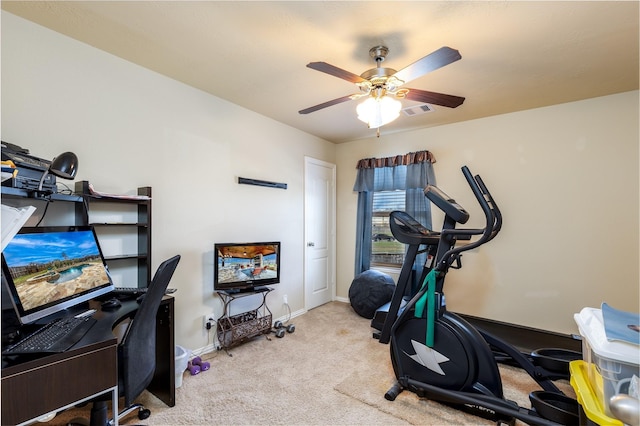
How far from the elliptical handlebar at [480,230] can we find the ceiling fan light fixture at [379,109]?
655 mm

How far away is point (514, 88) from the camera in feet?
9.03

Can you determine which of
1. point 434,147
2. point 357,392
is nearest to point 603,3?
point 434,147

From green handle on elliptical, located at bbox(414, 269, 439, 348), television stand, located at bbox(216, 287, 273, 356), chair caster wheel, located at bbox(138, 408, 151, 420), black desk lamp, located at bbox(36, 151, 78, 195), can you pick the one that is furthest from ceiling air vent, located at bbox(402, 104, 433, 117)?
chair caster wheel, located at bbox(138, 408, 151, 420)

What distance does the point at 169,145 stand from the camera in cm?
261

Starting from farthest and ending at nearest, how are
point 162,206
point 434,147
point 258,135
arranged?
point 434,147 → point 258,135 → point 162,206

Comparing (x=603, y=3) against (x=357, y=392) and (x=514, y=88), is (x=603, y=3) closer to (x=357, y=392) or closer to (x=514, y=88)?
(x=514, y=88)

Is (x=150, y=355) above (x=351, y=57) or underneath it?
underneath

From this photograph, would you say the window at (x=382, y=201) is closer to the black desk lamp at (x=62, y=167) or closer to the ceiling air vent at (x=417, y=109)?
the ceiling air vent at (x=417, y=109)

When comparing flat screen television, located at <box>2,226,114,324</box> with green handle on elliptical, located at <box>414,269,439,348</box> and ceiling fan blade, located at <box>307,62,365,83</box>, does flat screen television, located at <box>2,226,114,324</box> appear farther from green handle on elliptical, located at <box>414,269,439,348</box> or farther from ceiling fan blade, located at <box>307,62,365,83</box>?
green handle on elliptical, located at <box>414,269,439,348</box>

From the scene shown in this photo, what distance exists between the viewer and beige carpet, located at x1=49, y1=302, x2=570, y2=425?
1.93 m

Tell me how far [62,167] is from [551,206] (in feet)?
13.8

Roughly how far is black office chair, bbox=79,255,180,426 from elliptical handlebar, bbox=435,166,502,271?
5.97 ft

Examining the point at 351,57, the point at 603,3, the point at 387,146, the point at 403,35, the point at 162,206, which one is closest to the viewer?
the point at 603,3

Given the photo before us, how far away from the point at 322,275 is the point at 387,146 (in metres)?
2.13
